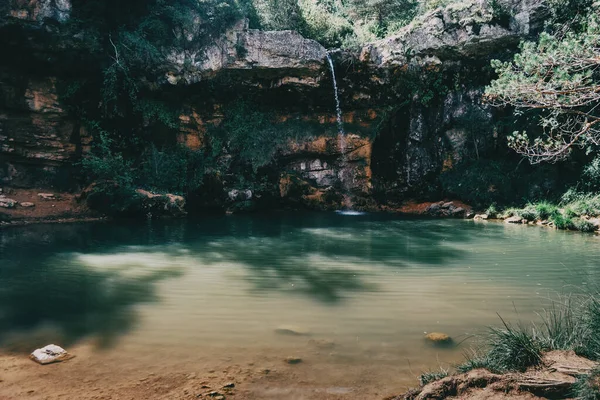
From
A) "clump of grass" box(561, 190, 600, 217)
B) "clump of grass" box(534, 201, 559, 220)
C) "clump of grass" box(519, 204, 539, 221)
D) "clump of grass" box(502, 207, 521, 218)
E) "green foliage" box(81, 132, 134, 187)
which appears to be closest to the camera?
"clump of grass" box(561, 190, 600, 217)

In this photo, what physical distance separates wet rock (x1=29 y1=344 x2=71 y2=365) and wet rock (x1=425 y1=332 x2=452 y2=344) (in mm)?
3450

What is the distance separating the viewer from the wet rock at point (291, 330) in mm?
4023

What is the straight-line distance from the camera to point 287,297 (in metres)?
5.17

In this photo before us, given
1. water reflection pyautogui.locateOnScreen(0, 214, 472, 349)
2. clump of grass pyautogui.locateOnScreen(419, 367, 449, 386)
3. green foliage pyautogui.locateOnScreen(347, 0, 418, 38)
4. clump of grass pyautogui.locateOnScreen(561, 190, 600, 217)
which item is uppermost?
green foliage pyautogui.locateOnScreen(347, 0, 418, 38)

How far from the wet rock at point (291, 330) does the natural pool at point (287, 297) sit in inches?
1.0

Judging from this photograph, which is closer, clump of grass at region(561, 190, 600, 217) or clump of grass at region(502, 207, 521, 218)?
clump of grass at region(561, 190, 600, 217)

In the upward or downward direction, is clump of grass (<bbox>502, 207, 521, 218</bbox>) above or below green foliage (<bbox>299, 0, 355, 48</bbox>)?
below

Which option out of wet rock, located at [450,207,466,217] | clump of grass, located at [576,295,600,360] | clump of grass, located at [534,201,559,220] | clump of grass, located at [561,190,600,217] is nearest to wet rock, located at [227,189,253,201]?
wet rock, located at [450,207,466,217]

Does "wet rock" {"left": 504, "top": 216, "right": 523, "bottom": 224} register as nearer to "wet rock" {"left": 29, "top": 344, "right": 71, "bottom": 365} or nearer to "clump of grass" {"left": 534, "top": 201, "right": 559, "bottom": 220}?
"clump of grass" {"left": 534, "top": 201, "right": 559, "bottom": 220}

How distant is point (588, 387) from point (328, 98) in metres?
17.8

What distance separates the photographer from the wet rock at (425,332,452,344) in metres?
3.82

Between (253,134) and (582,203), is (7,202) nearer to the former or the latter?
(253,134)

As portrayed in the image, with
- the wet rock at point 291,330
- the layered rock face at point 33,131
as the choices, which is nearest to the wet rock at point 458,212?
the wet rock at point 291,330

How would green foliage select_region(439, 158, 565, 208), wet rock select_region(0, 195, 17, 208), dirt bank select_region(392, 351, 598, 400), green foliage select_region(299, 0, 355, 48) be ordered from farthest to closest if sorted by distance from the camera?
green foliage select_region(299, 0, 355, 48) < green foliage select_region(439, 158, 565, 208) < wet rock select_region(0, 195, 17, 208) < dirt bank select_region(392, 351, 598, 400)
